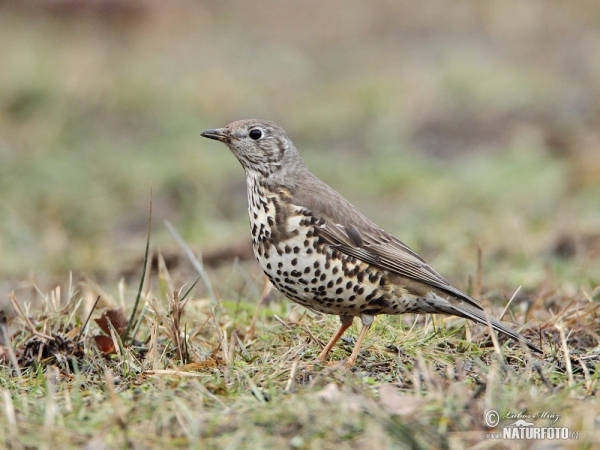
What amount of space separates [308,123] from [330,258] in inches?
367

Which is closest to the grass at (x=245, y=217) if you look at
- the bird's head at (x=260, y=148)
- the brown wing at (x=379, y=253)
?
the brown wing at (x=379, y=253)

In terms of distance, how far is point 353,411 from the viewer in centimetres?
341

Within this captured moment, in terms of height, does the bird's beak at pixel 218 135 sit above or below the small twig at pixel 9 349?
above

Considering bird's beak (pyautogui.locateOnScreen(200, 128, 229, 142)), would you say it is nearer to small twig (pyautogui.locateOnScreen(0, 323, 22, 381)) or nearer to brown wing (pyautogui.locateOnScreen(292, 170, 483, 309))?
brown wing (pyautogui.locateOnScreen(292, 170, 483, 309))

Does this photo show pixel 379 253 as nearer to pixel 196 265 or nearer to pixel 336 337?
pixel 336 337

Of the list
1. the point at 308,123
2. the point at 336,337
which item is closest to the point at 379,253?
the point at 336,337

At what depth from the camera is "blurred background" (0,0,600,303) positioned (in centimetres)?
829

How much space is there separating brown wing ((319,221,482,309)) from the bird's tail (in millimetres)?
43

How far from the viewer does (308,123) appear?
45.5 feet

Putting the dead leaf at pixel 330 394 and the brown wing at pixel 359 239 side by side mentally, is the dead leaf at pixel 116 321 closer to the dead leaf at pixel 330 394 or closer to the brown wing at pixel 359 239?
the brown wing at pixel 359 239

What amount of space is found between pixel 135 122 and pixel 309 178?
893cm

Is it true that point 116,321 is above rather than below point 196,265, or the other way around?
below

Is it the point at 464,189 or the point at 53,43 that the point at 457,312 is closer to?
the point at 464,189

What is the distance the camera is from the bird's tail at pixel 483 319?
4543 mm
